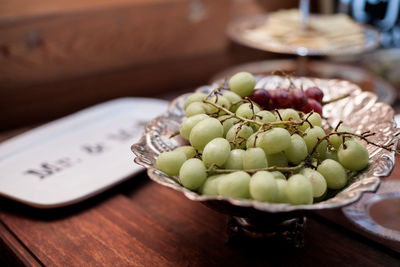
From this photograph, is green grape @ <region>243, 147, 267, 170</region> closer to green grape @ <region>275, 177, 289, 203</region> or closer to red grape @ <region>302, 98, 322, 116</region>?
green grape @ <region>275, 177, 289, 203</region>

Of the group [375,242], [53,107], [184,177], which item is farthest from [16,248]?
[53,107]

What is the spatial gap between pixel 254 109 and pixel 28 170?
0.51 meters

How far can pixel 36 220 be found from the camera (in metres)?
0.72

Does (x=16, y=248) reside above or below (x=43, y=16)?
below

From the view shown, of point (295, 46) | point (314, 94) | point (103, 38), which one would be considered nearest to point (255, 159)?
point (314, 94)

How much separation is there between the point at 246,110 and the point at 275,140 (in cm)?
9

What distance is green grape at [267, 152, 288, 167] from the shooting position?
0.55 m

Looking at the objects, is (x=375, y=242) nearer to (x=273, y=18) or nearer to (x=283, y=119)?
(x=283, y=119)

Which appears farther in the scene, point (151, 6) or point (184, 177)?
point (151, 6)

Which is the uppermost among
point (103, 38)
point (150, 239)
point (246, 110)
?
point (246, 110)

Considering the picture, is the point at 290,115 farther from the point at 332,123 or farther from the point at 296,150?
the point at 332,123

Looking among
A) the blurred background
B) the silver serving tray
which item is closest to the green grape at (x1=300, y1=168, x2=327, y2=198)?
the silver serving tray

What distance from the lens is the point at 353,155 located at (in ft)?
1.78

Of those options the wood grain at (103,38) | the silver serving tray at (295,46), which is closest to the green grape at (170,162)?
the silver serving tray at (295,46)
